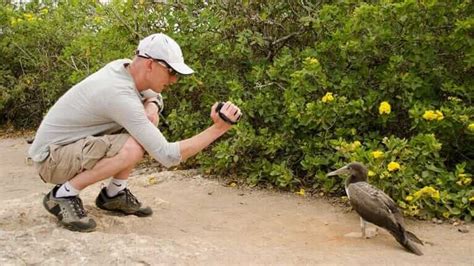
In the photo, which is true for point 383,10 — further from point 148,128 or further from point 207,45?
point 148,128

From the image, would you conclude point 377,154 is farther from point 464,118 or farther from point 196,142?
point 196,142

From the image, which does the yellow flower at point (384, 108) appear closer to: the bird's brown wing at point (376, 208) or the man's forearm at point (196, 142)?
the bird's brown wing at point (376, 208)

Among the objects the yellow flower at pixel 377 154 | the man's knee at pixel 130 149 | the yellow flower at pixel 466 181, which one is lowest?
the yellow flower at pixel 466 181

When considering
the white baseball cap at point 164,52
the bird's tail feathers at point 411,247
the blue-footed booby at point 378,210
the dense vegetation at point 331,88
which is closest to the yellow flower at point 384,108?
the dense vegetation at point 331,88

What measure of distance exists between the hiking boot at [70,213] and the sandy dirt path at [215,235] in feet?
0.21

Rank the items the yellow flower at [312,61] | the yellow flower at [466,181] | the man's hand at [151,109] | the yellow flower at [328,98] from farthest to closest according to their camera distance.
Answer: the yellow flower at [312,61] → the yellow flower at [328,98] → the yellow flower at [466,181] → the man's hand at [151,109]

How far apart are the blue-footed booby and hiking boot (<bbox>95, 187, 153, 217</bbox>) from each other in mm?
1380

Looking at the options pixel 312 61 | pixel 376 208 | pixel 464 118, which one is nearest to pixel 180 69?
pixel 376 208

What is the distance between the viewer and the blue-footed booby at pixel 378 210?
12.2ft

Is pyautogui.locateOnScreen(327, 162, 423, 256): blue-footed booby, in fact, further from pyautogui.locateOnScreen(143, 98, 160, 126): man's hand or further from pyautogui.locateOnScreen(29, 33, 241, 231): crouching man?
pyautogui.locateOnScreen(143, 98, 160, 126): man's hand

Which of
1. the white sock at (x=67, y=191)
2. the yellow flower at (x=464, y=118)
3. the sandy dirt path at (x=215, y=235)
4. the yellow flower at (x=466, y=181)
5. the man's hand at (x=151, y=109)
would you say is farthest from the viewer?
the yellow flower at (x=464, y=118)

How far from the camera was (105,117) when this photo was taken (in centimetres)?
375

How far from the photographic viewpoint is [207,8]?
6180 millimetres

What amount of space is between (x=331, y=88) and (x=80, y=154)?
224 cm
